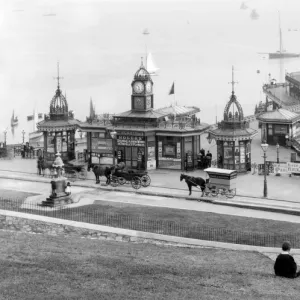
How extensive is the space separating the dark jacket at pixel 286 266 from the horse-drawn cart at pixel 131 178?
20597mm

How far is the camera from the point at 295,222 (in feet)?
99.9

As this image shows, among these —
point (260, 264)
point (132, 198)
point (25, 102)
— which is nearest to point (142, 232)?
point (260, 264)

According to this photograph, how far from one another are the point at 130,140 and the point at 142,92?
143 inches

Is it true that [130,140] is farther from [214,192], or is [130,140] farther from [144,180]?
[214,192]

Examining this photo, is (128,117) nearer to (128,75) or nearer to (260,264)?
(260,264)

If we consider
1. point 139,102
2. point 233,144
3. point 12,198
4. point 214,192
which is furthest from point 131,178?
point 139,102

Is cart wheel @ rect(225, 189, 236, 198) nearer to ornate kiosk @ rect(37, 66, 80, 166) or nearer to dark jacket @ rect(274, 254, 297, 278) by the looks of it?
dark jacket @ rect(274, 254, 297, 278)

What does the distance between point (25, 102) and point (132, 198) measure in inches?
3533

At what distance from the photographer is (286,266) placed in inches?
747

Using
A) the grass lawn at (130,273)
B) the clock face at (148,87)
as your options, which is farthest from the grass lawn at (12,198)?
the clock face at (148,87)

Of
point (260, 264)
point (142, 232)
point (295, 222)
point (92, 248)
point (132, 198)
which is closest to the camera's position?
point (260, 264)

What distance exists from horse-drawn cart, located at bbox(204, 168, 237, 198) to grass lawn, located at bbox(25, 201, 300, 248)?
4.03 meters

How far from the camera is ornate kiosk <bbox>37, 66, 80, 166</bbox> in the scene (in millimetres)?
50688

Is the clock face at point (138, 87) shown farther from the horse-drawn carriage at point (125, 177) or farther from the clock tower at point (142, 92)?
the horse-drawn carriage at point (125, 177)
